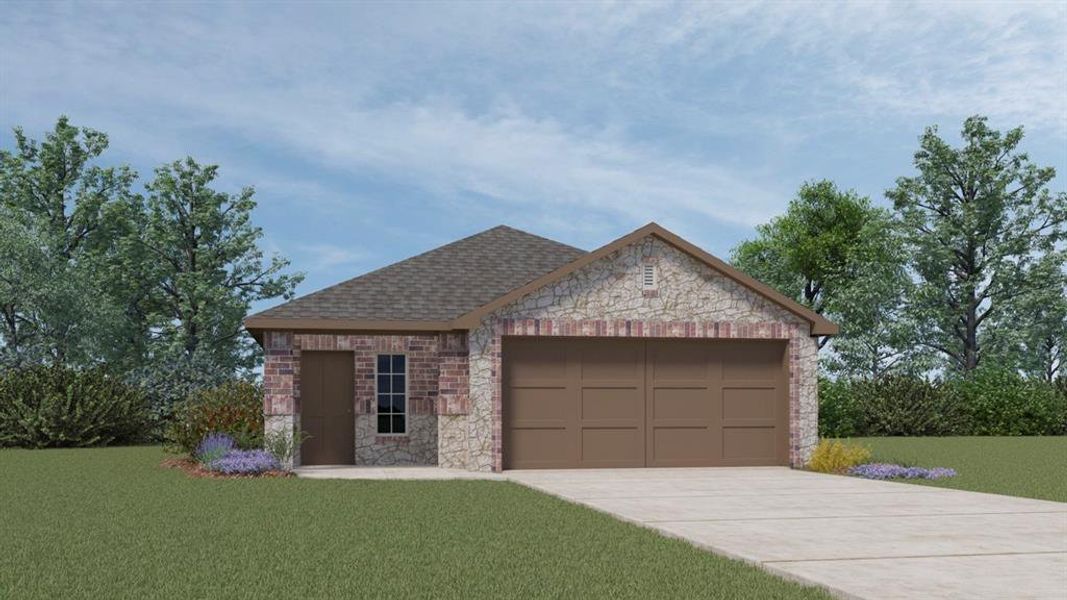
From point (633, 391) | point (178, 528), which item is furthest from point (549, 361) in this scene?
point (178, 528)

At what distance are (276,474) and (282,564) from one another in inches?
387

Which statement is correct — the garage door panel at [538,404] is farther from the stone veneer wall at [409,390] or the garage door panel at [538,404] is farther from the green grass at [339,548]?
the green grass at [339,548]

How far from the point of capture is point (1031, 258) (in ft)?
147

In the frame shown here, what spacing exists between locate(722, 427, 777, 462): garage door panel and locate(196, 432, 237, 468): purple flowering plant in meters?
9.45

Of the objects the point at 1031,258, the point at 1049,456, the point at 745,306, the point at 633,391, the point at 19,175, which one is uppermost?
the point at 19,175

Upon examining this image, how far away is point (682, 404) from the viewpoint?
21688mm

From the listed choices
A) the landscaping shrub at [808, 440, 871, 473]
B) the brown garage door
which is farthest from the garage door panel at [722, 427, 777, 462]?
the landscaping shrub at [808, 440, 871, 473]

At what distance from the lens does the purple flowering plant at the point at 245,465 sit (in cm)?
1938

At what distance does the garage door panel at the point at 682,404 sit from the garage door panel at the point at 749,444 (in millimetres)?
577

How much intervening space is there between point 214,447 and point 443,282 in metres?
5.99

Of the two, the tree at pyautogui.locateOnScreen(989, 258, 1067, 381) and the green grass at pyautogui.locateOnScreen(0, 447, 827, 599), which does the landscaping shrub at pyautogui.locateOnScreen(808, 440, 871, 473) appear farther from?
the tree at pyautogui.locateOnScreen(989, 258, 1067, 381)

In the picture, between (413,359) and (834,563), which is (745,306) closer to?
(413,359)

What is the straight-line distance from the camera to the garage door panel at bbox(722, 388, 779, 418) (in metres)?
21.9

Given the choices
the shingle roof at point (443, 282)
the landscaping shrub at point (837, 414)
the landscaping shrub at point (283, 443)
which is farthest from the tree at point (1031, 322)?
the landscaping shrub at point (283, 443)
